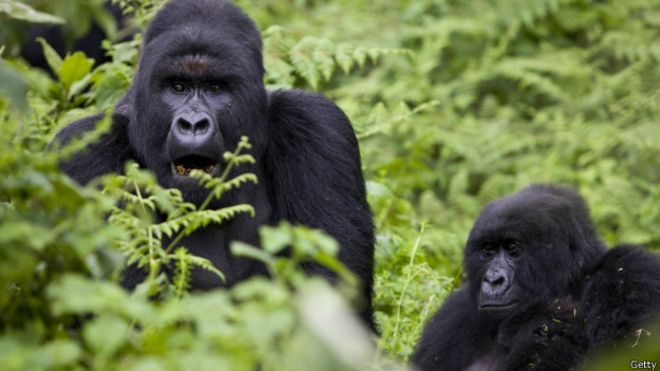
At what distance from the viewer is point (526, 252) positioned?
430 cm

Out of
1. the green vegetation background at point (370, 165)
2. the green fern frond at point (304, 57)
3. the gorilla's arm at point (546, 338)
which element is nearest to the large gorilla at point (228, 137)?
the green vegetation background at point (370, 165)

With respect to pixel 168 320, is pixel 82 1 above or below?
above

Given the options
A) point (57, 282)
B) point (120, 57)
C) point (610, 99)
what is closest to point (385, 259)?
point (120, 57)

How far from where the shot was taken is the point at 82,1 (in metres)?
2.48

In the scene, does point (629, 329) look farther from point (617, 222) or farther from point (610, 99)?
point (610, 99)

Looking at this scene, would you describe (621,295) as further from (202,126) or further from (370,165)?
(370,165)

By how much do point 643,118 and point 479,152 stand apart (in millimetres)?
1296

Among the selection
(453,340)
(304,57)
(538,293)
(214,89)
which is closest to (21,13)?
(214,89)

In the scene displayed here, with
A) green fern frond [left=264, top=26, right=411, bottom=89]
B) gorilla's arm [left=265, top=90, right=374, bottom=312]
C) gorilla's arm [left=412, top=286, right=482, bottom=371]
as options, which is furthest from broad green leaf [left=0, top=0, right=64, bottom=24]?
green fern frond [left=264, top=26, right=411, bottom=89]

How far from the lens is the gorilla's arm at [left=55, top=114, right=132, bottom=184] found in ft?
13.7

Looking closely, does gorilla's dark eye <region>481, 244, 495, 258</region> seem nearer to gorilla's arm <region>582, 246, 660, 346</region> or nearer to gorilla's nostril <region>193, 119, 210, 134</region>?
gorilla's arm <region>582, 246, 660, 346</region>

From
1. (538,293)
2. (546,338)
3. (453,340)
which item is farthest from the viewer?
(453,340)

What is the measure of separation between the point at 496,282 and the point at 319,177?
870mm

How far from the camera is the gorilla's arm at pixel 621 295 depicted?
3.85 metres
